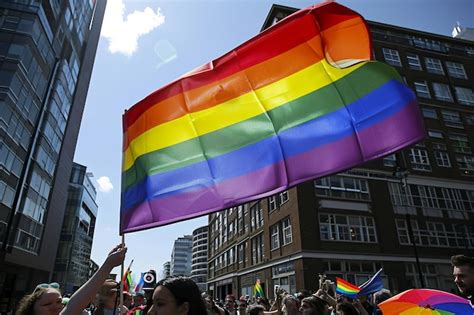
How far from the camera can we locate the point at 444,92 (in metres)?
39.5

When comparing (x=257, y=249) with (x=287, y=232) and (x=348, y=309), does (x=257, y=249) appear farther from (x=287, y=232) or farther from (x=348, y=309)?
(x=348, y=309)

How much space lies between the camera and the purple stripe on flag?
345 cm

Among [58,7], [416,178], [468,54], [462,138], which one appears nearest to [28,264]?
[58,7]

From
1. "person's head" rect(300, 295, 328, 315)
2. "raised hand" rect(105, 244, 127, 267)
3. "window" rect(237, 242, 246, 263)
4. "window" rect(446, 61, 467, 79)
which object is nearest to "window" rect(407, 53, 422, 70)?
"window" rect(446, 61, 467, 79)

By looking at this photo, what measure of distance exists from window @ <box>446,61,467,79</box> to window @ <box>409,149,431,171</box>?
13660mm

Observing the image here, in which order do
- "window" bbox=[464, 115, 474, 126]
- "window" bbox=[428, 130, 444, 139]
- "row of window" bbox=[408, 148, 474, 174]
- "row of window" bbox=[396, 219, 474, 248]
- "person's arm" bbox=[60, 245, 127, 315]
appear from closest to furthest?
"person's arm" bbox=[60, 245, 127, 315], "row of window" bbox=[396, 219, 474, 248], "row of window" bbox=[408, 148, 474, 174], "window" bbox=[428, 130, 444, 139], "window" bbox=[464, 115, 474, 126]

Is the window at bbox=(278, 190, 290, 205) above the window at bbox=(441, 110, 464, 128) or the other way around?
the other way around

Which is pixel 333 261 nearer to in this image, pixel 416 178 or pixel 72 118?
pixel 416 178

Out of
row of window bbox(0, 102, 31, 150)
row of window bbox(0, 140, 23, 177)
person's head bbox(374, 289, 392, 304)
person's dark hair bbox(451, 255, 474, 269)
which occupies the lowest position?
person's head bbox(374, 289, 392, 304)

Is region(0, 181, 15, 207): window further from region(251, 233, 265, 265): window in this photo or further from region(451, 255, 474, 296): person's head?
region(451, 255, 474, 296): person's head

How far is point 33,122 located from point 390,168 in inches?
1268

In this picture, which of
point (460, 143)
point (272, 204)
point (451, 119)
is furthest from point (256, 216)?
point (451, 119)

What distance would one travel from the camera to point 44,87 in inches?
1196

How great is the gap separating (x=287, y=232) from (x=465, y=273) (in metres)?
26.5
